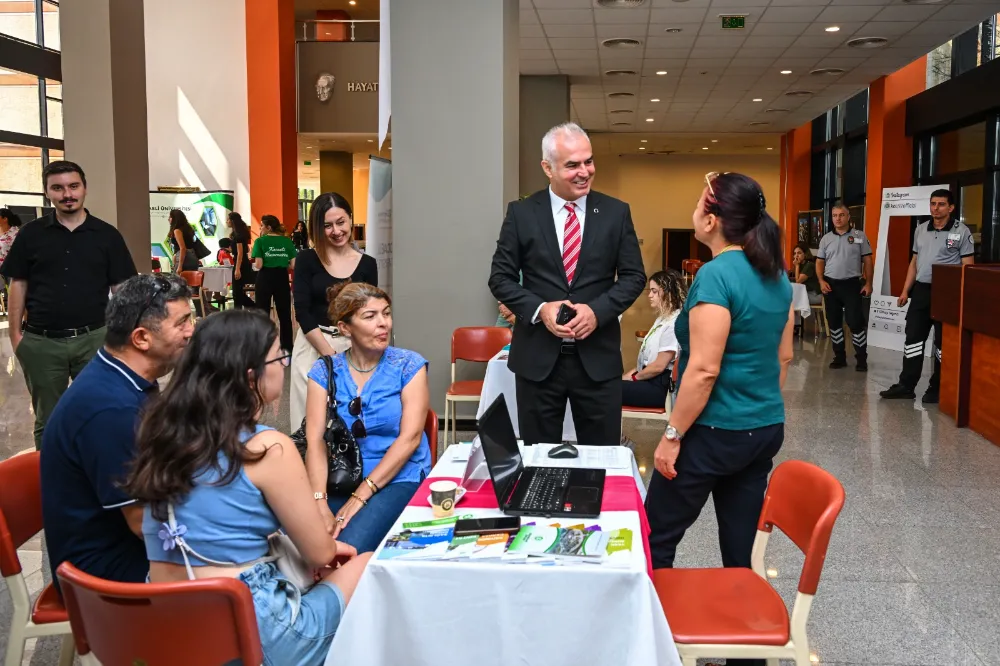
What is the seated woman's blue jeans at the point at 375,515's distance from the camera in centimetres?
251

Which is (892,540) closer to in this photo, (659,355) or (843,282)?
A: (659,355)

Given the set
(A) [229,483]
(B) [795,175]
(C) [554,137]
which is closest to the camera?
(A) [229,483]

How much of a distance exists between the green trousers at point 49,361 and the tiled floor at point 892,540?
786mm

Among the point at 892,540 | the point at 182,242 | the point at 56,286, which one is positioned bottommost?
the point at 892,540

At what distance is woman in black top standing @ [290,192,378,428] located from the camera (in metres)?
4.22

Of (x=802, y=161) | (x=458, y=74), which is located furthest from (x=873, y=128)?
(x=458, y=74)

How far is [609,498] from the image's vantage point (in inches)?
83.1

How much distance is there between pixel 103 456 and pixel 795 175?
59.1 feet

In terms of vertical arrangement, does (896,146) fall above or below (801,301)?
above

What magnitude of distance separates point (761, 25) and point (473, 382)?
20.1 ft

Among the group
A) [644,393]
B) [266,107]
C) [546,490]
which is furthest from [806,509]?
[266,107]

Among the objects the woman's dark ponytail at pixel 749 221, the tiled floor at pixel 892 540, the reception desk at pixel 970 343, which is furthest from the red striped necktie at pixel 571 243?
the reception desk at pixel 970 343

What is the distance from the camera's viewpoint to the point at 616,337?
321 centimetres

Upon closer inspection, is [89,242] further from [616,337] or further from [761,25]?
[761,25]
